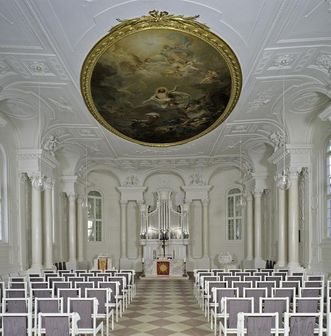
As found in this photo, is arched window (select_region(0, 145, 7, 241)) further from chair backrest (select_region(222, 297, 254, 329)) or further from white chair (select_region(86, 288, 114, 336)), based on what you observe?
chair backrest (select_region(222, 297, 254, 329))

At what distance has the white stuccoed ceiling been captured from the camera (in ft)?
30.4

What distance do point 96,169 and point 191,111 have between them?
46.0 ft

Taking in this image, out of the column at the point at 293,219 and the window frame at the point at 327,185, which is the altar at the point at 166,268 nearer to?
the column at the point at 293,219

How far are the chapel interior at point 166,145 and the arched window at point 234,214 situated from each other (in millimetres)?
77

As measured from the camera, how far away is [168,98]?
1514 cm

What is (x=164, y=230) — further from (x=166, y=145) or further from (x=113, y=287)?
(x=113, y=287)

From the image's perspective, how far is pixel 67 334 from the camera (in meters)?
7.21

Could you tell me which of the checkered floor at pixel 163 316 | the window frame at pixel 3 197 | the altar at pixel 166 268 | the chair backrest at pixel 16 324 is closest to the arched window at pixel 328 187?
the checkered floor at pixel 163 316

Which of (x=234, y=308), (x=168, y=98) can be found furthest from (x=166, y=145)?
(x=234, y=308)

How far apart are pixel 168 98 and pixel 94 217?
16360mm

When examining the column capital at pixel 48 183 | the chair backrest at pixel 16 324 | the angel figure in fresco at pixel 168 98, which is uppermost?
the angel figure in fresco at pixel 168 98

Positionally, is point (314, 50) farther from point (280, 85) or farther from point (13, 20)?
point (13, 20)

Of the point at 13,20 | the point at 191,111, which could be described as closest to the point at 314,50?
the point at 191,111

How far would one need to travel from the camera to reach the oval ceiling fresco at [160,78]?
10.7 m
